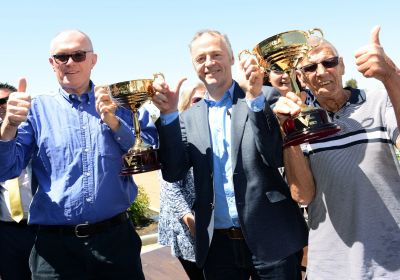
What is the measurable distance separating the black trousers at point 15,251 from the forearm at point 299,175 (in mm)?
2579

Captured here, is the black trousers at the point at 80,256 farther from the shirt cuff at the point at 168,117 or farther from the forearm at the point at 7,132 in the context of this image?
the shirt cuff at the point at 168,117

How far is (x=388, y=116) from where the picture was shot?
194cm

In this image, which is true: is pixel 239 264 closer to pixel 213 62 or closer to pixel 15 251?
pixel 213 62

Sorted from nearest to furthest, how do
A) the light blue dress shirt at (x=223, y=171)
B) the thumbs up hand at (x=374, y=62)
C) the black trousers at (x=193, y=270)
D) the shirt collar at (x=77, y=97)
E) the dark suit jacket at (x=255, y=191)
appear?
the thumbs up hand at (x=374, y=62) → the dark suit jacket at (x=255, y=191) → the light blue dress shirt at (x=223, y=171) → the shirt collar at (x=77, y=97) → the black trousers at (x=193, y=270)

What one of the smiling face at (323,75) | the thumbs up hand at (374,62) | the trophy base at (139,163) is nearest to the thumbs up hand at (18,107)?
the trophy base at (139,163)

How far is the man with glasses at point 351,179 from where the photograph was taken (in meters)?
1.96

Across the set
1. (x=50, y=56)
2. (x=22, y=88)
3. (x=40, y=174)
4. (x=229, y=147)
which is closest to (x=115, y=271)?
(x=40, y=174)

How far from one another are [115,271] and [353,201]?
5.02ft

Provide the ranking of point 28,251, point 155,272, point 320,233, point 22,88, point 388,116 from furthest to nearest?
point 155,272 < point 28,251 < point 22,88 < point 320,233 < point 388,116

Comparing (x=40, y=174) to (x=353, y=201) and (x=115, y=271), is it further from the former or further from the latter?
(x=353, y=201)

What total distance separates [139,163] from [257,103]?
79 centimetres

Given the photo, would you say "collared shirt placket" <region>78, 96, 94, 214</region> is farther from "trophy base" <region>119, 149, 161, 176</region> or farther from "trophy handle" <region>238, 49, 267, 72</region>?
"trophy handle" <region>238, 49, 267, 72</region>

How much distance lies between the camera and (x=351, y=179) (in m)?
1.99

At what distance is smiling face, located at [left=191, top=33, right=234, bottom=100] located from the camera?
254 cm
